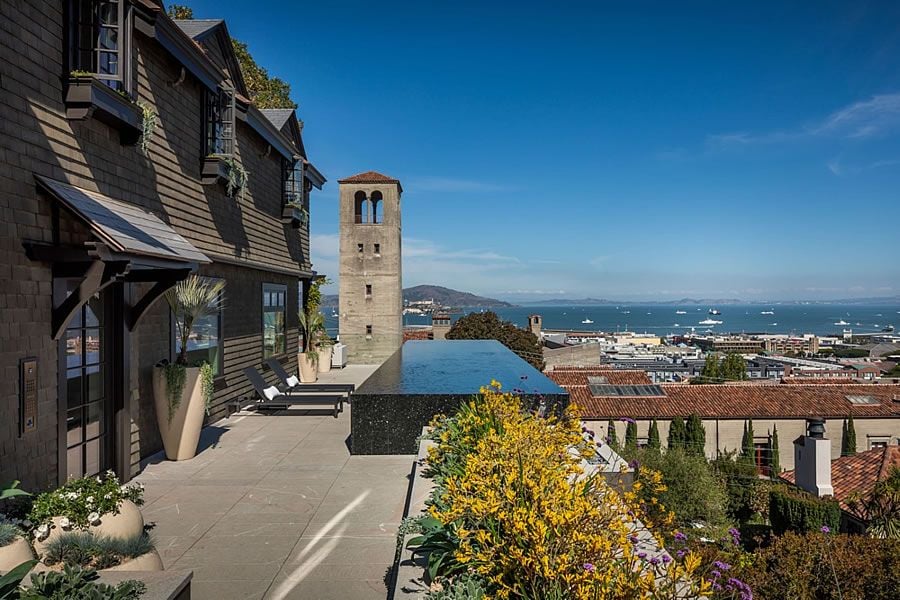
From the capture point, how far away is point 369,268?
2628 centimetres

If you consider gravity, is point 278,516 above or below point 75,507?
below

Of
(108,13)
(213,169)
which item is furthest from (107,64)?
(213,169)

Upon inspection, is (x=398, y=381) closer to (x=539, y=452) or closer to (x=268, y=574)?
(x=268, y=574)

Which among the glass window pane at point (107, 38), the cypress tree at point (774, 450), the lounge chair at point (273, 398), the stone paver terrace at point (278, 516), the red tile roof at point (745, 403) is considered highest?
the glass window pane at point (107, 38)

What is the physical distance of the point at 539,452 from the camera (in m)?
3.19

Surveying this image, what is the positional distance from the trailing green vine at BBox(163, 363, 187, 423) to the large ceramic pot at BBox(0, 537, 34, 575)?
13.0 feet

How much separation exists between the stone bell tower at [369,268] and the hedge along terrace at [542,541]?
22.5 meters

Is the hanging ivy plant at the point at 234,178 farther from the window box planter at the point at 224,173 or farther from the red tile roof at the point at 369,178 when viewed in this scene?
the red tile roof at the point at 369,178

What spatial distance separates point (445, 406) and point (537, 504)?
15.3ft

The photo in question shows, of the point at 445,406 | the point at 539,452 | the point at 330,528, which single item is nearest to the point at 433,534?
the point at 539,452

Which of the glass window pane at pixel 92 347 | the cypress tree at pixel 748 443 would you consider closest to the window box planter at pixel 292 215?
the glass window pane at pixel 92 347

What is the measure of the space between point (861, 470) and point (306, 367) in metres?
14.6

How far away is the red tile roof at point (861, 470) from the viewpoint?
1395cm

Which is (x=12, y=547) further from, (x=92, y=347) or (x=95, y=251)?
(x=92, y=347)
